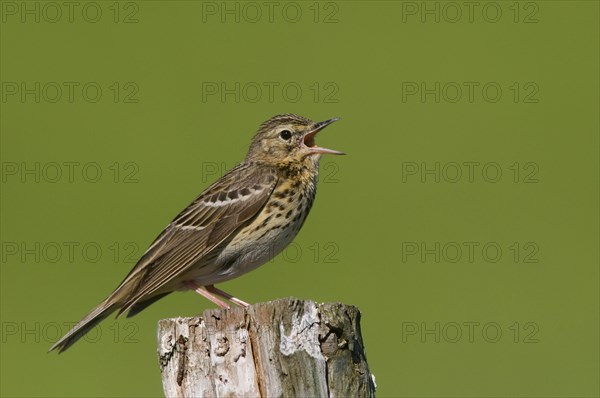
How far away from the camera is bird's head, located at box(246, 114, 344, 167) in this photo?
32.0 ft

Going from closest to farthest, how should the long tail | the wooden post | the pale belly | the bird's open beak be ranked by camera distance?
the wooden post → the long tail → the pale belly → the bird's open beak

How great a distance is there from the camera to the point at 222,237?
891 centimetres

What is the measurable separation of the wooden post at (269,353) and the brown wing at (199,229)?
92.3 inches

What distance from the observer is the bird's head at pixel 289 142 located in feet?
32.0

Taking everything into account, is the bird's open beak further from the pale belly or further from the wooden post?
the wooden post

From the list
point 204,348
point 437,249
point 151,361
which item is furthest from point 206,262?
point 437,249

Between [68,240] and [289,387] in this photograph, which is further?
[68,240]

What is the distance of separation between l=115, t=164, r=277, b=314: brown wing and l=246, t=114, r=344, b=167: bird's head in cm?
37

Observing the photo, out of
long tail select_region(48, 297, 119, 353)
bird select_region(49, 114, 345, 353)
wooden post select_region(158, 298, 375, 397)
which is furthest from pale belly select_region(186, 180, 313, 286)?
wooden post select_region(158, 298, 375, 397)

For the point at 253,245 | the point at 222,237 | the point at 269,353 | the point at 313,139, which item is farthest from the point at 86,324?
the point at 313,139

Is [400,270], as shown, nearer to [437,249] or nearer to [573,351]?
[437,249]

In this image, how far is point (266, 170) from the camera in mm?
9516

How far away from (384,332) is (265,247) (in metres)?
4.66

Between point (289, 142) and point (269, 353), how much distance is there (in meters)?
4.15
